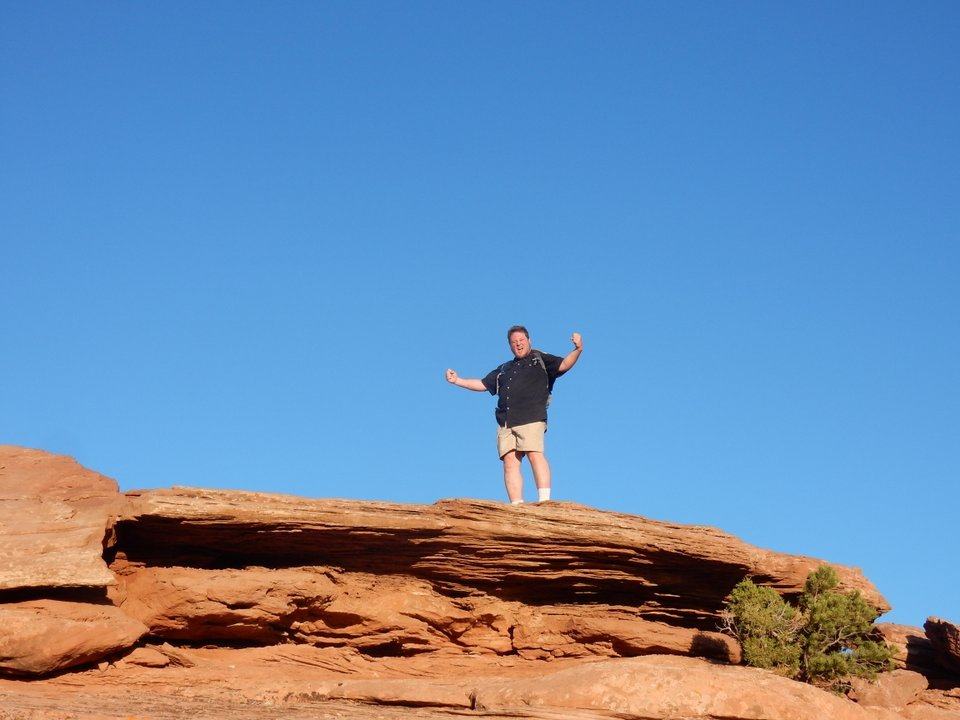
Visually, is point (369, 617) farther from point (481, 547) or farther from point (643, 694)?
point (643, 694)

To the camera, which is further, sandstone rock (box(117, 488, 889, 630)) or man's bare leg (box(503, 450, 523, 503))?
man's bare leg (box(503, 450, 523, 503))

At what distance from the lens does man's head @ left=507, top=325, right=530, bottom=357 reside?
21156 mm

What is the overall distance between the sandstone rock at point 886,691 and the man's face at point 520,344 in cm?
916

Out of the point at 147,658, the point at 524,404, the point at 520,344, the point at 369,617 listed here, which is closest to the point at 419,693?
the point at 369,617

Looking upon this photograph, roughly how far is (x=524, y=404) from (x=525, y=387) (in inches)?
15.4

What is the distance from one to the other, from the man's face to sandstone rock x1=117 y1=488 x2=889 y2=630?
12.4 feet

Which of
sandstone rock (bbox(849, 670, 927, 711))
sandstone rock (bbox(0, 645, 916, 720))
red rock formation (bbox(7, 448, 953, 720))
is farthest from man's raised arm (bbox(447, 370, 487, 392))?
sandstone rock (bbox(849, 670, 927, 711))

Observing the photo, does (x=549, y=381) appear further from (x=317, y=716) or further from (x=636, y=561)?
(x=317, y=716)

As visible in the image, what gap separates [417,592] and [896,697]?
30.4 ft

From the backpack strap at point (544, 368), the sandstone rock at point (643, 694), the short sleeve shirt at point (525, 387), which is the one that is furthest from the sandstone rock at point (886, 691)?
the backpack strap at point (544, 368)

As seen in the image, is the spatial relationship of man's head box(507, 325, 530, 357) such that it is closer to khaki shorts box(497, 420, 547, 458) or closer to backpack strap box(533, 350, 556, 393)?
backpack strap box(533, 350, 556, 393)

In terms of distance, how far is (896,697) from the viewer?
18219mm

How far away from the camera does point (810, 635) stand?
18.0 meters

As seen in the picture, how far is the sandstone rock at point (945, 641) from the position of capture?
19.8 meters
